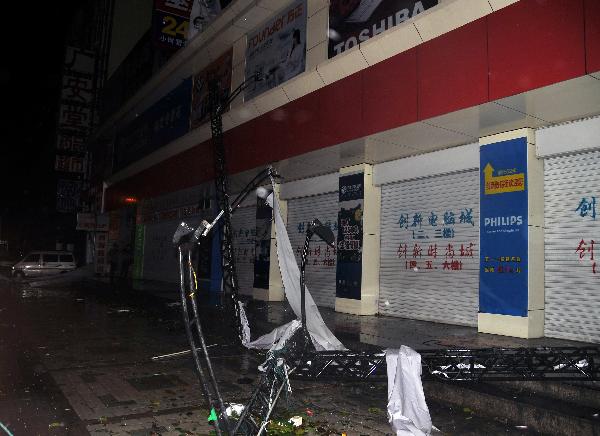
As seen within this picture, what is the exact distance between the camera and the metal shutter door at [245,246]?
669 inches

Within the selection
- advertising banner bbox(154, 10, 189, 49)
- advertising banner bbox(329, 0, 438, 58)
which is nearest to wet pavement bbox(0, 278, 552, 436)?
advertising banner bbox(329, 0, 438, 58)

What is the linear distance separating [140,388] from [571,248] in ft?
24.7

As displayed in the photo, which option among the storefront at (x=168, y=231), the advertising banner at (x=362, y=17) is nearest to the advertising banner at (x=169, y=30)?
the storefront at (x=168, y=231)

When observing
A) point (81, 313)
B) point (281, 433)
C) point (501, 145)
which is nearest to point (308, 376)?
point (281, 433)

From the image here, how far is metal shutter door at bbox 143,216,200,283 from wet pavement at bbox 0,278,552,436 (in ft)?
38.0

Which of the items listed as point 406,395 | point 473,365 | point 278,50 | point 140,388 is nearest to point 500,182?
point 473,365

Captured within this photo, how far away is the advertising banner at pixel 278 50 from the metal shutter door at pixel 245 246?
4.91 meters

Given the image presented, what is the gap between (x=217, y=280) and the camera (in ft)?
60.9

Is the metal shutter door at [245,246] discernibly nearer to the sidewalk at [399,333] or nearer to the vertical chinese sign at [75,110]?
the sidewalk at [399,333]

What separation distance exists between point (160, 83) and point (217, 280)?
918cm

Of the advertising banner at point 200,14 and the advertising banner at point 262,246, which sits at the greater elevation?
the advertising banner at point 200,14

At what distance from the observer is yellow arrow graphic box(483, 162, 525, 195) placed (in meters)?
8.30

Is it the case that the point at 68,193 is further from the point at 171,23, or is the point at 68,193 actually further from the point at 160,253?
the point at 171,23

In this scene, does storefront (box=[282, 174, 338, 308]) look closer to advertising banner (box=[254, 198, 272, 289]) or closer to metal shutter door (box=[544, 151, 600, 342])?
advertising banner (box=[254, 198, 272, 289])
